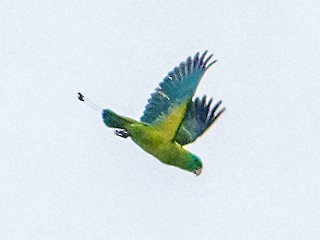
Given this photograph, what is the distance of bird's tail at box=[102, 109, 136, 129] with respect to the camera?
2469 centimetres

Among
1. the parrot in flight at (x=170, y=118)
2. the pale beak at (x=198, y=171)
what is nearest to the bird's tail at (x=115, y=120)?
the parrot in flight at (x=170, y=118)

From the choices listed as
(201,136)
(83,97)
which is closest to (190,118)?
(201,136)

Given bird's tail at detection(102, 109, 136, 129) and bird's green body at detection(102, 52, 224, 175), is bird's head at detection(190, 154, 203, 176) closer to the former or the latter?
bird's green body at detection(102, 52, 224, 175)

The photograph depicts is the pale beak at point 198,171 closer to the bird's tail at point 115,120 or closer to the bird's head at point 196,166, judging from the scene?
the bird's head at point 196,166

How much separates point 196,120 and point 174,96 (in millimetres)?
1003

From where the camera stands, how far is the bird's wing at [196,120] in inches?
1004

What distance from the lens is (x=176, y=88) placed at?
24.9 metres

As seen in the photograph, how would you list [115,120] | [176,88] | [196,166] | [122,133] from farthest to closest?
1. [196,166]
2. [176,88]
3. [115,120]
4. [122,133]

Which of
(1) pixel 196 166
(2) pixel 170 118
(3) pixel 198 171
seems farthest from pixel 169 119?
(3) pixel 198 171

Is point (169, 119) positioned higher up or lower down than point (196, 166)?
higher up

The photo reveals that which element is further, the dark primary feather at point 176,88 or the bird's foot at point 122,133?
the dark primary feather at point 176,88

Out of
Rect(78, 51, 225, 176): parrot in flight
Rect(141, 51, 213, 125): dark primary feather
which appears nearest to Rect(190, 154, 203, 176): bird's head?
Rect(78, 51, 225, 176): parrot in flight

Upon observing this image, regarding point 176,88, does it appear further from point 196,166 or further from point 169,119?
point 196,166

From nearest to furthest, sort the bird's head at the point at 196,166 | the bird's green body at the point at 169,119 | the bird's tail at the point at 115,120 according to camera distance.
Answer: the bird's green body at the point at 169,119
the bird's tail at the point at 115,120
the bird's head at the point at 196,166
